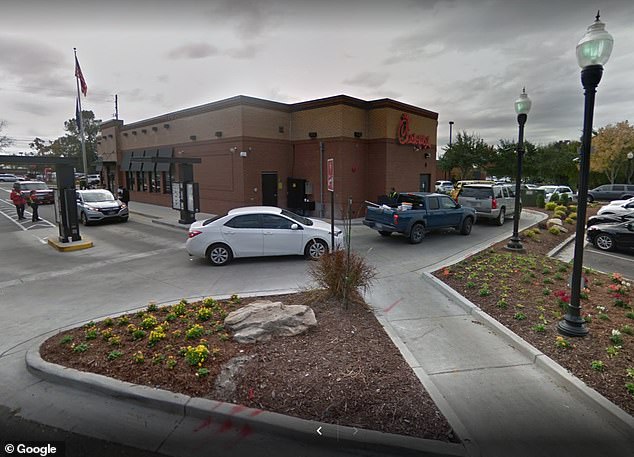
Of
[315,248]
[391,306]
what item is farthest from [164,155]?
[391,306]

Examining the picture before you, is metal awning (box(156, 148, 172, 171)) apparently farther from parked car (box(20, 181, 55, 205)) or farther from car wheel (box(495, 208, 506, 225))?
car wheel (box(495, 208, 506, 225))

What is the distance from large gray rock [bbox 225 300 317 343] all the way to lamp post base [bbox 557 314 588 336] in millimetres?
3364

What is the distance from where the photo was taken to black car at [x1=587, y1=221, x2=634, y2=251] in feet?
35.6

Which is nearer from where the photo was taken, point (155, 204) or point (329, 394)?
point (329, 394)

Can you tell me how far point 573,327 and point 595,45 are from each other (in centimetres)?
366

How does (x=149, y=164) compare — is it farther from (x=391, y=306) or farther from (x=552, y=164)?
(x=552, y=164)

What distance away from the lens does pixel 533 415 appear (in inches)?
129

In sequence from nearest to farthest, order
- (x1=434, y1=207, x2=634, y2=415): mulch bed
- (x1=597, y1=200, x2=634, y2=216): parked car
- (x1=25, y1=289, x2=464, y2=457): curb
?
(x1=25, y1=289, x2=464, y2=457): curb
(x1=434, y1=207, x2=634, y2=415): mulch bed
(x1=597, y1=200, x2=634, y2=216): parked car

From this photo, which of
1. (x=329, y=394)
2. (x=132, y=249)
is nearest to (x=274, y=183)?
(x=132, y=249)

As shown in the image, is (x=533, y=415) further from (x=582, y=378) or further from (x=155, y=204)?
(x=155, y=204)

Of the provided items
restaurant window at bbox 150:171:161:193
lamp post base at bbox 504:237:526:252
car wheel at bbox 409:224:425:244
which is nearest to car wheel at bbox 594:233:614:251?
lamp post base at bbox 504:237:526:252

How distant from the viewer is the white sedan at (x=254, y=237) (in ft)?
29.9

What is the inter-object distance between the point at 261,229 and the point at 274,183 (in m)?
9.49

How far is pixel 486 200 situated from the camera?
52.3 feet
